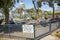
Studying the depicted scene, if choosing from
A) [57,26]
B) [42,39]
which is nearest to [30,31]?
[42,39]

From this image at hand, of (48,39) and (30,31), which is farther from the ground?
(30,31)

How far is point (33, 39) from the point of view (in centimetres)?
1009

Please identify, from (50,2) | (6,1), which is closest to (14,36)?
(6,1)

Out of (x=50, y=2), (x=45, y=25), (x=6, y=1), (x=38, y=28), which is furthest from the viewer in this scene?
(x=50, y=2)

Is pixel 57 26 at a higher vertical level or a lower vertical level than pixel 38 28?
lower

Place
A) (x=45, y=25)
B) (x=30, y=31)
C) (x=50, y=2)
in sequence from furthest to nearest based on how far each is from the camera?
(x=50, y=2) → (x=45, y=25) → (x=30, y=31)

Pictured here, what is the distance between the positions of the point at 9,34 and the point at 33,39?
83.4 inches

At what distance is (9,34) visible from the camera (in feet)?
36.5

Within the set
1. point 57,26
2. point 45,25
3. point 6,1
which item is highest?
point 6,1

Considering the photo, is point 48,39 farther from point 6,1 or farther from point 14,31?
point 6,1

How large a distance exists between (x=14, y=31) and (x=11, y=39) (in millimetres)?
641

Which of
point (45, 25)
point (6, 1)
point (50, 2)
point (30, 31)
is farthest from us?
point (50, 2)

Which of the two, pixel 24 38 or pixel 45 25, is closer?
pixel 24 38

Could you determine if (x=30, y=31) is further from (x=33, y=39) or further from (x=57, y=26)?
(x=57, y=26)
